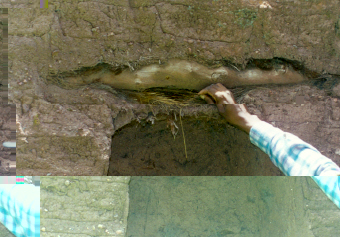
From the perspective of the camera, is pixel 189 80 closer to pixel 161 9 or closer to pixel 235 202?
pixel 161 9

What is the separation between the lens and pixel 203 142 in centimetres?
235

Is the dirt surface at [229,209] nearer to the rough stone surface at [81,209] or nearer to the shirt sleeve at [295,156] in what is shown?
the rough stone surface at [81,209]

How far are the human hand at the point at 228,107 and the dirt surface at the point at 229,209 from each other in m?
0.39

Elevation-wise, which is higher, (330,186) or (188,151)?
(330,186)

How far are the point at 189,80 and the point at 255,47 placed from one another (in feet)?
1.64

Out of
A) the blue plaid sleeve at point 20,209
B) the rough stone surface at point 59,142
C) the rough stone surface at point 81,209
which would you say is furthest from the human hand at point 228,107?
the blue plaid sleeve at point 20,209

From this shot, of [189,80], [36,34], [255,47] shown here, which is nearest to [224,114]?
[189,80]

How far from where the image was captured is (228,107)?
1.88m

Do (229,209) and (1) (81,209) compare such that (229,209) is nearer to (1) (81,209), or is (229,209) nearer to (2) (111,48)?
(1) (81,209)

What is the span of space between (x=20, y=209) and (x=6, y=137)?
671 millimetres

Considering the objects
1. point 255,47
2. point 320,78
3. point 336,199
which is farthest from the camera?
point 320,78

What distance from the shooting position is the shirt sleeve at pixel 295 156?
1.27 meters

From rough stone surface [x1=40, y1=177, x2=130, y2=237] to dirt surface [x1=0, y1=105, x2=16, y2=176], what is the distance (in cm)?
46

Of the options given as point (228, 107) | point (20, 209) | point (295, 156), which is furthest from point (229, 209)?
point (20, 209)
